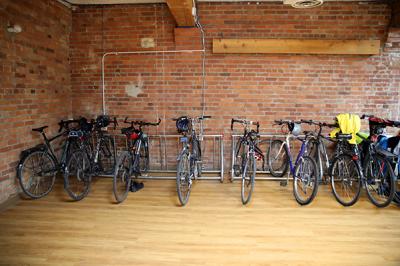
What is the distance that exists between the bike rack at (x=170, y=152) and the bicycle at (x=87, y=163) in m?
0.22

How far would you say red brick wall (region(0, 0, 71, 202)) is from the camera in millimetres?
3449

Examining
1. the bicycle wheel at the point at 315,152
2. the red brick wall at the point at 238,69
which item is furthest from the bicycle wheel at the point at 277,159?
the bicycle wheel at the point at 315,152

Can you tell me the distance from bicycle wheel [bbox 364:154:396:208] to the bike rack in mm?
2060

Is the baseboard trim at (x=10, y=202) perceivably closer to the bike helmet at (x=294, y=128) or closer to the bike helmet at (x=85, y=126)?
the bike helmet at (x=85, y=126)

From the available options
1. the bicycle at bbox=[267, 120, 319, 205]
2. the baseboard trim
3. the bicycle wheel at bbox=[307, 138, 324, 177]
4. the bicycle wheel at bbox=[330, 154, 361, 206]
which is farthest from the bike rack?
the bicycle wheel at bbox=[330, 154, 361, 206]

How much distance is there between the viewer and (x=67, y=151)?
13.1 ft

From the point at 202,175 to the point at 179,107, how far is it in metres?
1.15

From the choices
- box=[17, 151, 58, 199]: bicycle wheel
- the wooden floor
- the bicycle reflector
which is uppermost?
the bicycle reflector

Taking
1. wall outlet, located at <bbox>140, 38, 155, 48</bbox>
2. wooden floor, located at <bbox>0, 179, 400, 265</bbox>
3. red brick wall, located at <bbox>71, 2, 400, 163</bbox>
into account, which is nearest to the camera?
wooden floor, located at <bbox>0, 179, 400, 265</bbox>

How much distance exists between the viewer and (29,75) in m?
3.86

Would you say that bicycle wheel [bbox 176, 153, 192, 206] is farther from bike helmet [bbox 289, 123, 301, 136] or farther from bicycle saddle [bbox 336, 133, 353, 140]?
bicycle saddle [bbox 336, 133, 353, 140]

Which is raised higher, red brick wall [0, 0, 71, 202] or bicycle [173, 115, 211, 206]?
red brick wall [0, 0, 71, 202]

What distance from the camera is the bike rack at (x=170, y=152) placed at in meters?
4.78

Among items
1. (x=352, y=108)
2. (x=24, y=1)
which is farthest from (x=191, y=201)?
(x=24, y=1)
